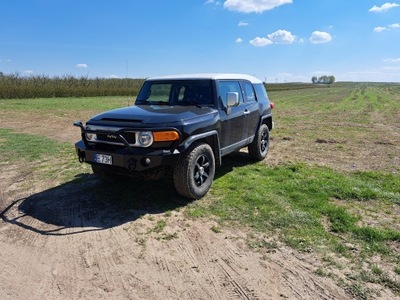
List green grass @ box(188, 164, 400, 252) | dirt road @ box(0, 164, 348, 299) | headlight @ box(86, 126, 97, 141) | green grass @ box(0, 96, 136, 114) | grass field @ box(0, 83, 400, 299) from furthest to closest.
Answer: green grass @ box(0, 96, 136, 114) < headlight @ box(86, 126, 97, 141) < green grass @ box(188, 164, 400, 252) < grass field @ box(0, 83, 400, 299) < dirt road @ box(0, 164, 348, 299)

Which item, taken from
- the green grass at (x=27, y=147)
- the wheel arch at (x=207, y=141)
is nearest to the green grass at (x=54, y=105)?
the green grass at (x=27, y=147)

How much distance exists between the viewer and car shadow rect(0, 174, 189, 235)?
417 cm

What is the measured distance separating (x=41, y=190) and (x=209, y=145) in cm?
284

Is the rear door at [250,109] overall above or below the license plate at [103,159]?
above

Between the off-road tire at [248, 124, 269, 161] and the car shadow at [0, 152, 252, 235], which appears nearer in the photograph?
the car shadow at [0, 152, 252, 235]

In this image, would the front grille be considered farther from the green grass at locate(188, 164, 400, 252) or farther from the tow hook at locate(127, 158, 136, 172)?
the green grass at locate(188, 164, 400, 252)

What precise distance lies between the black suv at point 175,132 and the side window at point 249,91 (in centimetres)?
14

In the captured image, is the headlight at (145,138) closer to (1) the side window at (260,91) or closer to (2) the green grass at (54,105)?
(1) the side window at (260,91)

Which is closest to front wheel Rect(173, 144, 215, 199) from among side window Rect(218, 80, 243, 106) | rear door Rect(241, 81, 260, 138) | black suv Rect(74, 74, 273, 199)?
black suv Rect(74, 74, 273, 199)

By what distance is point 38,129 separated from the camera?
12.3 meters

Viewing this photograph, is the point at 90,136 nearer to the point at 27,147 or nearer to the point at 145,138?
the point at 145,138

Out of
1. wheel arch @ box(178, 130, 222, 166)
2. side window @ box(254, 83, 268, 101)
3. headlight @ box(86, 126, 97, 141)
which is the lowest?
wheel arch @ box(178, 130, 222, 166)

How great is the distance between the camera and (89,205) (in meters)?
4.75

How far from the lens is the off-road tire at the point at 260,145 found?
6969 millimetres
